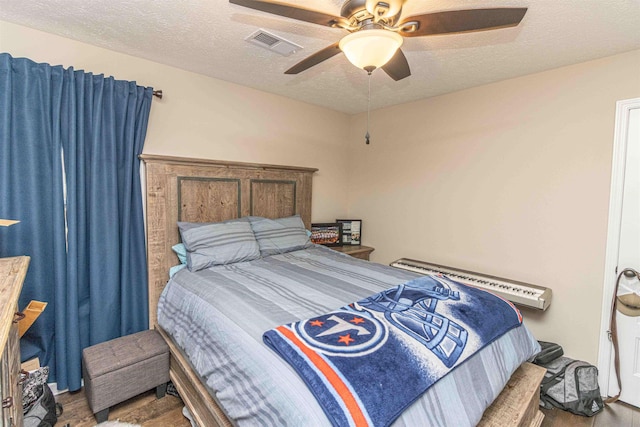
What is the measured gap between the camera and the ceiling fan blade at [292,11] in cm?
123

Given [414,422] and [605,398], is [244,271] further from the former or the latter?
[605,398]

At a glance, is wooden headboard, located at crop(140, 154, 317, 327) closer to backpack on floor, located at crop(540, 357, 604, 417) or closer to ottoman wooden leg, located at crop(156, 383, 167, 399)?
ottoman wooden leg, located at crop(156, 383, 167, 399)

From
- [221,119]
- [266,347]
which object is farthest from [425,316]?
[221,119]

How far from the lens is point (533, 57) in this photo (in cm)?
223

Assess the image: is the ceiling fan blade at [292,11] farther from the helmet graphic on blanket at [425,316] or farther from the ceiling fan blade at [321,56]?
the helmet graphic on blanket at [425,316]

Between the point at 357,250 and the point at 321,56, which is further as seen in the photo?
the point at 357,250

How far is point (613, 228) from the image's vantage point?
2.21m

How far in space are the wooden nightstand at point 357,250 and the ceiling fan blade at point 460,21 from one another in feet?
8.17

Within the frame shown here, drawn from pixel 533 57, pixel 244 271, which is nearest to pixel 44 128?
pixel 244 271

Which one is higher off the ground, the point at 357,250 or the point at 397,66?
the point at 397,66

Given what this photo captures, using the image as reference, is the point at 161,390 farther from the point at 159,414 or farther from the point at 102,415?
the point at 102,415

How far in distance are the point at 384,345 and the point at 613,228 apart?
85.4 inches

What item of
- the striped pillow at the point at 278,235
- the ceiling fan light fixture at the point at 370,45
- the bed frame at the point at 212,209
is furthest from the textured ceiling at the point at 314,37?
the striped pillow at the point at 278,235

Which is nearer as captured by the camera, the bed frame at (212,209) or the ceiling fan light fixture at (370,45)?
the ceiling fan light fixture at (370,45)
